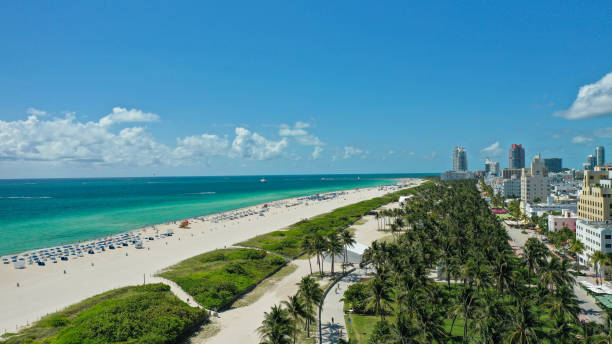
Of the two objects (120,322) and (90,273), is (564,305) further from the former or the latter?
(90,273)

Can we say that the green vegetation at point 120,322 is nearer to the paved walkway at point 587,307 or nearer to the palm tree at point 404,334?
the palm tree at point 404,334

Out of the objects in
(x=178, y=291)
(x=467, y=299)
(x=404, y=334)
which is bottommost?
(x=178, y=291)

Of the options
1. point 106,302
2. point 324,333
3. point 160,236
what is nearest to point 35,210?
Result: point 160,236

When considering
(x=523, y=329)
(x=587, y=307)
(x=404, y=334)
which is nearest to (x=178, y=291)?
(x=404, y=334)

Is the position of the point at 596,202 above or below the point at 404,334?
above

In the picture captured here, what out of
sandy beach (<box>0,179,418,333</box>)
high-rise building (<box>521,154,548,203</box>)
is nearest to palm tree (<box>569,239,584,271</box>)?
sandy beach (<box>0,179,418,333</box>)
